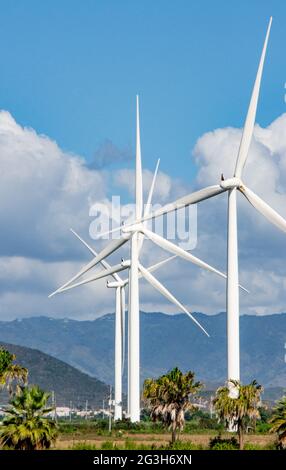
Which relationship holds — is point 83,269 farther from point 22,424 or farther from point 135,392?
point 22,424

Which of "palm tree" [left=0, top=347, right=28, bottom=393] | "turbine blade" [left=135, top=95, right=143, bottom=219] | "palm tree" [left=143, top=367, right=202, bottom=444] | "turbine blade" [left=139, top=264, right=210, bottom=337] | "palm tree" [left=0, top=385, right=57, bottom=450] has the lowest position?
"palm tree" [left=0, top=385, right=57, bottom=450]

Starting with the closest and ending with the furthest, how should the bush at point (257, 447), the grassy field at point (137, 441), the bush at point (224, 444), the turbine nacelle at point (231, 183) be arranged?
1. the bush at point (257, 447)
2. the bush at point (224, 444)
3. the grassy field at point (137, 441)
4. the turbine nacelle at point (231, 183)

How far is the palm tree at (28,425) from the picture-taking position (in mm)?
60812

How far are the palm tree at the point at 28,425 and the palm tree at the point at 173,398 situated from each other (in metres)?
23.2

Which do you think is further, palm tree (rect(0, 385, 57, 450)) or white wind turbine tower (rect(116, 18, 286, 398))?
→ white wind turbine tower (rect(116, 18, 286, 398))

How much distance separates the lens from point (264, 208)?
272 ft

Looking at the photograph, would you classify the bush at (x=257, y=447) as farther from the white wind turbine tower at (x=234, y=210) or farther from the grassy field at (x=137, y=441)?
the white wind turbine tower at (x=234, y=210)

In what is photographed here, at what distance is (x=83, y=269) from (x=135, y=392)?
16962mm

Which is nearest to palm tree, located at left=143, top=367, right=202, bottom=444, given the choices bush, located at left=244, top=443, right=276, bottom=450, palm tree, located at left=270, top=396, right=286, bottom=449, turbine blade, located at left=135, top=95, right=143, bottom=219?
bush, located at left=244, top=443, right=276, bottom=450

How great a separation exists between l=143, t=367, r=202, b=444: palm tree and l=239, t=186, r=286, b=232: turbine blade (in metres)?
15.2

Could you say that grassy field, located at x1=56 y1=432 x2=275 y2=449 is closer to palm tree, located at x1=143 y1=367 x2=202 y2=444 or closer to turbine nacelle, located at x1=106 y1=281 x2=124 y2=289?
palm tree, located at x1=143 y1=367 x2=202 y2=444

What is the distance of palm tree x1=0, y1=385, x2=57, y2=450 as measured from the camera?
200 ft

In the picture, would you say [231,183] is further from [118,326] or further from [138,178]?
[118,326]

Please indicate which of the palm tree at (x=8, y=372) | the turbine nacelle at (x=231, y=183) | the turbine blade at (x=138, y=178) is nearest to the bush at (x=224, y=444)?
the palm tree at (x=8, y=372)
